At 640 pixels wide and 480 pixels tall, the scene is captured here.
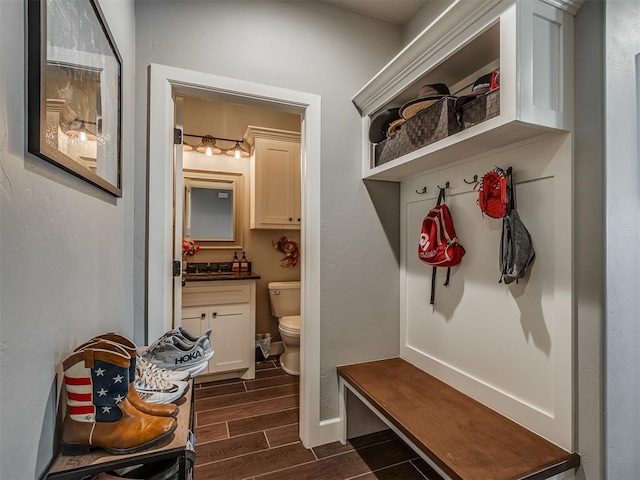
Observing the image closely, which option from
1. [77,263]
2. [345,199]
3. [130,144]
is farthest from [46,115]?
[345,199]

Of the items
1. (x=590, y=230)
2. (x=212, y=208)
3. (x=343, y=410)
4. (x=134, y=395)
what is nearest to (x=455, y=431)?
(x=343, y=410)

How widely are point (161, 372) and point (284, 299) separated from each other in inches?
85.0

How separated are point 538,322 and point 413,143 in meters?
0.95

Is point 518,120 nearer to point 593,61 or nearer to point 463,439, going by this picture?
point 593,61

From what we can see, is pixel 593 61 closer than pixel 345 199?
Yes

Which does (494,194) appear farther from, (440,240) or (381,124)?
(381,124)

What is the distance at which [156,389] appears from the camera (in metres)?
0.91

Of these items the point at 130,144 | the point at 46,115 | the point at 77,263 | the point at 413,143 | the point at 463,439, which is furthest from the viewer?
the point at 413,143

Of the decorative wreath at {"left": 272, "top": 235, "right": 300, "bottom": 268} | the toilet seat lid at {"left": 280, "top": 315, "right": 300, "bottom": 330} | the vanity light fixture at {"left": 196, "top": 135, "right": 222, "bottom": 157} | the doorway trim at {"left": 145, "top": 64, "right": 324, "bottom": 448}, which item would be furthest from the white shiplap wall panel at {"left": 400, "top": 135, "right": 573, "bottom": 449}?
the vanity light fixture at {"left": 196, "top": 135, "right": 222, "bottom": 157}

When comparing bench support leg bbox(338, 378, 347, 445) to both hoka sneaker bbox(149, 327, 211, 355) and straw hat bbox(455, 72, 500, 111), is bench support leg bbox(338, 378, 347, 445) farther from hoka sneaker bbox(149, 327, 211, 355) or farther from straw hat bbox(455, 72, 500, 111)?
straw hat bbox(455, 72, 500, 111)

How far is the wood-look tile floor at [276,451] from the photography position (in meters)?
1.62

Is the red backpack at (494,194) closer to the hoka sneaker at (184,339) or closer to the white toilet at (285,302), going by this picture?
the hoka sneaker at (184,339)

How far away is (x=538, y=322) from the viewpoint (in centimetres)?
125

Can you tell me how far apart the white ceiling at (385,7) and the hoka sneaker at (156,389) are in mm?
2135
